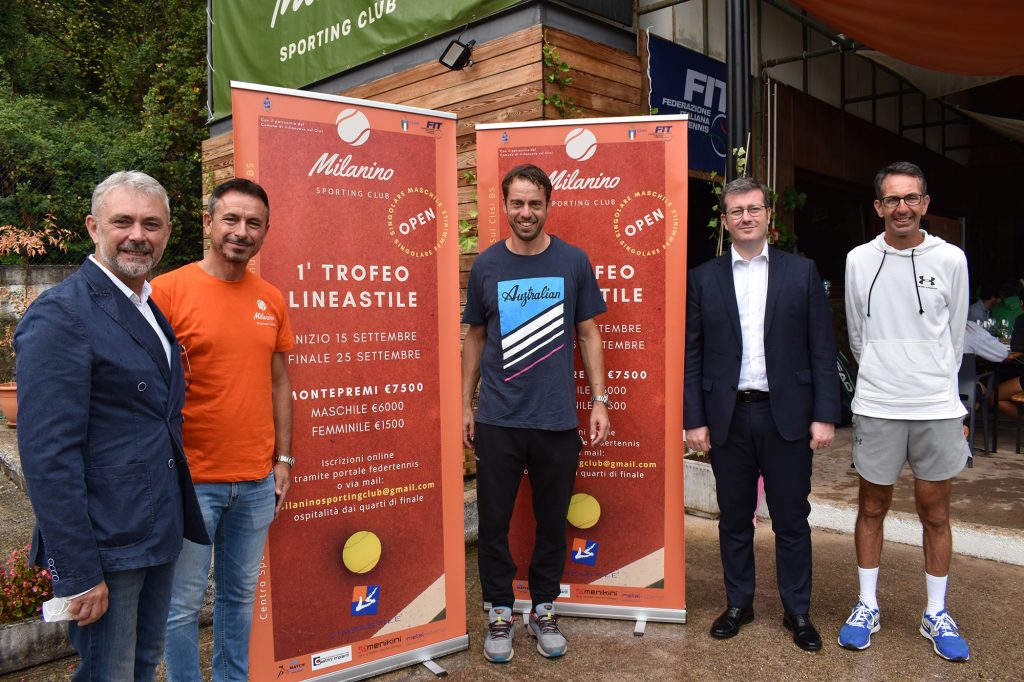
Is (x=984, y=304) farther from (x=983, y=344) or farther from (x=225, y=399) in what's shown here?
(x=225, y=399)

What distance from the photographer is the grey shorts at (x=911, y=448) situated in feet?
9.04

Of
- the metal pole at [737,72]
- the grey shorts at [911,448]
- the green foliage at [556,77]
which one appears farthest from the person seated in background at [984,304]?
the grey shorts at [911,448]

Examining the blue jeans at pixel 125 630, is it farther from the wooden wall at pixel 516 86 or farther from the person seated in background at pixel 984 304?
the person seated in background at pixel 984 304

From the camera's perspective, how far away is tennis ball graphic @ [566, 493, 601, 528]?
3.27 meters

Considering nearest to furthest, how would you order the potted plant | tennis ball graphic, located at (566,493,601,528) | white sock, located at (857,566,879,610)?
1. white sock, located at (857,566,879,610)
2. tennis ball graphic, located at (566,493,601,528)
3. the potted plant

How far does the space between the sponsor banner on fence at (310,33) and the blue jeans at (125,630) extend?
4.29 meters

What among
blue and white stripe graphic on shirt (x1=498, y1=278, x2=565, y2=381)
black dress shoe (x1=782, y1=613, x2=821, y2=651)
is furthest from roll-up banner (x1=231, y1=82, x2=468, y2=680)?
black dress shoe (x1=782, y1=613, x2=821, y2=651)

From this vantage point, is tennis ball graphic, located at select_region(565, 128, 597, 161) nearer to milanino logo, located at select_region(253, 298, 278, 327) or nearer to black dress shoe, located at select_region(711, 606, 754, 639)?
milanino logo, located at select_region(253, 298, 278, 327)

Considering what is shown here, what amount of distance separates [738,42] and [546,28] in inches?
51.3

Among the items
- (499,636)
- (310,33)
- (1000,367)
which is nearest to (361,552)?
(499,636)

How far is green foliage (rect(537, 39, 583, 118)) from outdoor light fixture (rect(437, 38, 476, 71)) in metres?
0.64

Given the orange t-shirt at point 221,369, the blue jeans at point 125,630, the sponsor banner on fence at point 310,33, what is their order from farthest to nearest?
the sponsor banner on fence at point 310,33 → the orange t-shirt at point 221,369 → the blue jeans at point 125,630

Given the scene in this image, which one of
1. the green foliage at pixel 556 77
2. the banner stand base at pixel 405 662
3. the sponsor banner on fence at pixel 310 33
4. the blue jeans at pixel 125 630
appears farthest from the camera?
the sponsor banner on fence at pixel 310 33

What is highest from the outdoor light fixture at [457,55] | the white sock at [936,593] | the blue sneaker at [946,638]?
the outdoor light fixture at [457,55]
